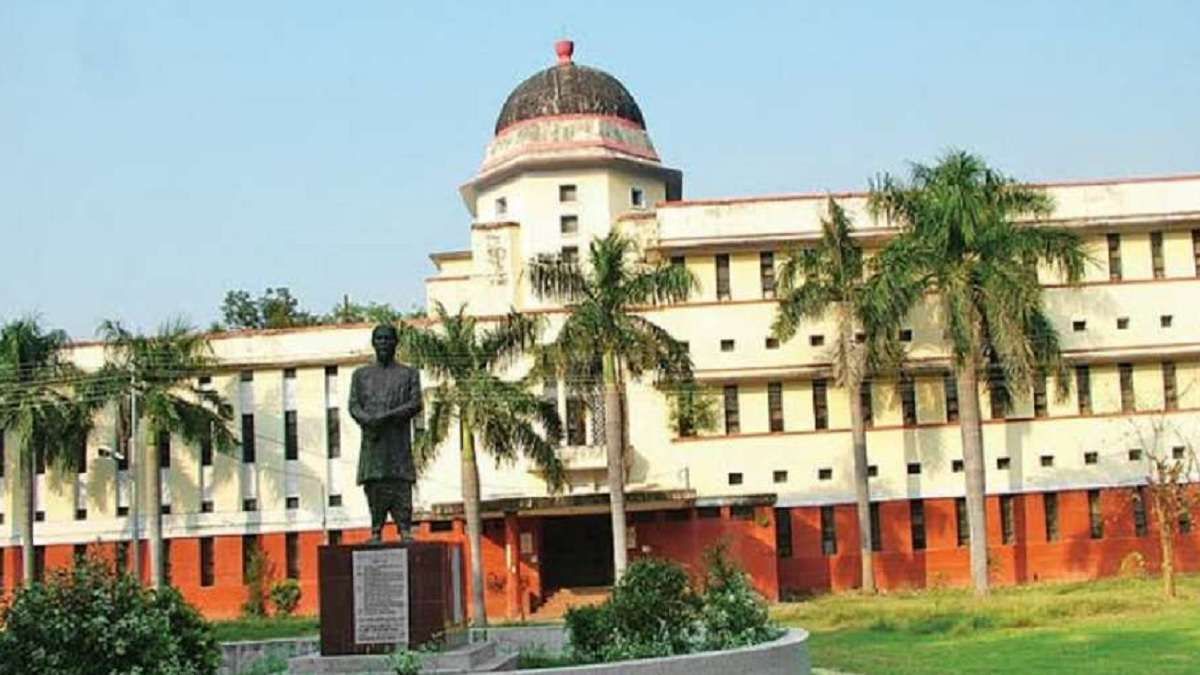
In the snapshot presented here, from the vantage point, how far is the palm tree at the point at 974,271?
123ft

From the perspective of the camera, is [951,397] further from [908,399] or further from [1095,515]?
[1095,515]

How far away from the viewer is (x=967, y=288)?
1494 inches

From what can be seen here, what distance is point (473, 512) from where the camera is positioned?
120 feet

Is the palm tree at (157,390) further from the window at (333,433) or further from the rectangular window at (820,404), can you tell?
the rectangular window at (820,404)

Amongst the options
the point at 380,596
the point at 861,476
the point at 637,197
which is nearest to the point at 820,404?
the point at 861,476

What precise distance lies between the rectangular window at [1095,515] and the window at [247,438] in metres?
23.2

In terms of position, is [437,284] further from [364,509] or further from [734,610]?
[734,610]

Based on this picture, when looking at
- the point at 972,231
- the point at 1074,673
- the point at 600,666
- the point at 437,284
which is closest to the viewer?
the point at 600,666

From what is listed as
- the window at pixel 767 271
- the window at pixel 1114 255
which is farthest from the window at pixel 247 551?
the window at pixel 1114 255

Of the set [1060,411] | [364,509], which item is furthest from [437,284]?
[1060,411]

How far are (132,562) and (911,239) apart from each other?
75.3ft

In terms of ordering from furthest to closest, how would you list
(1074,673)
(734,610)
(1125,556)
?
(1125,556) < (1074,673) < (734,610)

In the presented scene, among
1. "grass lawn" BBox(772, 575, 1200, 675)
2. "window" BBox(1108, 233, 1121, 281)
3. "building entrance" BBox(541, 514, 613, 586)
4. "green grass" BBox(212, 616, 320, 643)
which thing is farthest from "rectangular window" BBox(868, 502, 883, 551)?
"green grass" BBox(212, 616, 320, 643)

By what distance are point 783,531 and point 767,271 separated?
23.8ft
